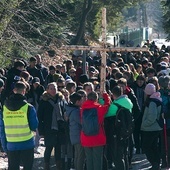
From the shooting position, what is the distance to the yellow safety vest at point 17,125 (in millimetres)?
11789

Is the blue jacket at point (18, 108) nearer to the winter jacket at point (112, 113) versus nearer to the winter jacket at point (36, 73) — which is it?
the winter jacket at point (112, 113)

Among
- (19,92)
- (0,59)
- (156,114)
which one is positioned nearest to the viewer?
(19,92)

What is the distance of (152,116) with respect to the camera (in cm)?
1373

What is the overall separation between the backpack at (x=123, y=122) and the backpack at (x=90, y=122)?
0.51m

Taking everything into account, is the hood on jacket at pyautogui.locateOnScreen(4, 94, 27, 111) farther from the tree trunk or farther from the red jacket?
the tree trunk

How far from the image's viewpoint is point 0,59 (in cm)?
2142

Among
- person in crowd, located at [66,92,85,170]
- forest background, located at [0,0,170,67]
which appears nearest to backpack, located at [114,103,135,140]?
person in crowd, located at [66,92,85,170]

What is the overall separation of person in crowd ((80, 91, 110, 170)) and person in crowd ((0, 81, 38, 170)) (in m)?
1.06

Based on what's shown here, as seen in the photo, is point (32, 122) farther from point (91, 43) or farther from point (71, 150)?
point (91, 43)

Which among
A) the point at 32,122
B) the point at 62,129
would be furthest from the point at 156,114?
the point at 32,122

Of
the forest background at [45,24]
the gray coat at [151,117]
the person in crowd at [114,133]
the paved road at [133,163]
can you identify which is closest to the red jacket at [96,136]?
the person in crowd at [114,133]

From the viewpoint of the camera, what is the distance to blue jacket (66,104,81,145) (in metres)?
12.8

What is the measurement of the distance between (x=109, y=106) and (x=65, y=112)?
0.82 meters

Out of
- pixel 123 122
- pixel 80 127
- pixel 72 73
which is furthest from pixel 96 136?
pixel 72 73
